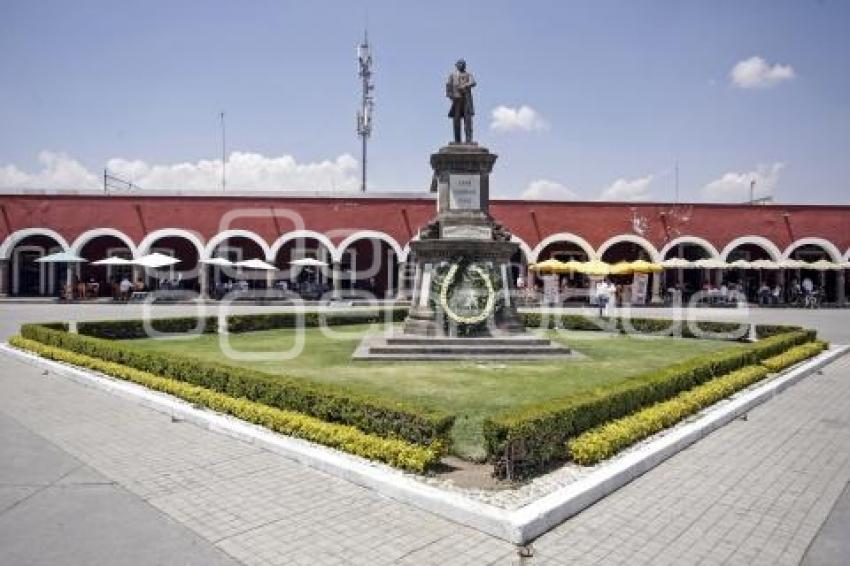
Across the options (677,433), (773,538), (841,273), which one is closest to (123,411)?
(677,433)

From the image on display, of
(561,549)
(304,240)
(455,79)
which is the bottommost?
(561,549)

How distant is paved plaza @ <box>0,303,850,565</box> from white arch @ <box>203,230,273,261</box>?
23.1 metres

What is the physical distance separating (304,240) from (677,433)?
2560 cm

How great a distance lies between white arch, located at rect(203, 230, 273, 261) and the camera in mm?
30578

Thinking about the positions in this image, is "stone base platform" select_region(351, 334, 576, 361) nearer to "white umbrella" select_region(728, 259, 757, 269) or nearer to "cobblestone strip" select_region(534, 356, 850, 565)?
"cobblestone strip" select_region(534, 356, 850, 565)

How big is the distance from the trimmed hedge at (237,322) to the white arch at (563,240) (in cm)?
1075

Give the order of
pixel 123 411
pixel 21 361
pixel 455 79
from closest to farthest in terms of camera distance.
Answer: pixel 123 411 < pixel 21 361 < pixel 455 79

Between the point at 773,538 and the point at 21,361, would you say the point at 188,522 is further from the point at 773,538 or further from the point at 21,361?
the point at 21,361

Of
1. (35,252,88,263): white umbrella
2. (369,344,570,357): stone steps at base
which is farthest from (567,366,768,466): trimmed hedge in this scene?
(35,252,88,263): white umbrella

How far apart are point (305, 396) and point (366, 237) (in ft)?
78.0

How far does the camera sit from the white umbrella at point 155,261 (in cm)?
2866

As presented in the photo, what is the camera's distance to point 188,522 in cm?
511


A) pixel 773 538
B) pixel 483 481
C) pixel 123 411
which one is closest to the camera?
pixel 773 538

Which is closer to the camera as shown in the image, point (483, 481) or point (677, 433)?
point (483, 481)
